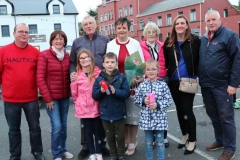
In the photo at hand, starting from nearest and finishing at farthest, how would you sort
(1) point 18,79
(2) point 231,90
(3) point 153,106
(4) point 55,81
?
(3) point 153,106, (2) point 231,90, (1) point 18,79, (4) point 55,81

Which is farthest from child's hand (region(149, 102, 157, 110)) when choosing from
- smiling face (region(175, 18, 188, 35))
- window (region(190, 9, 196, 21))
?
window (region(190, 9, 196, 21))

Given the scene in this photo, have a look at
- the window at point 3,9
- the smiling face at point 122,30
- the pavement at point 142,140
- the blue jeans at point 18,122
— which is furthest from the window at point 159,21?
the blue jeans at point 18,122

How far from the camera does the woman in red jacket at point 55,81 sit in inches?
148

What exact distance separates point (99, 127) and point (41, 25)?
3441 cm

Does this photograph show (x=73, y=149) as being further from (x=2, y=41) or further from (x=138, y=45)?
(x=2, y=41)

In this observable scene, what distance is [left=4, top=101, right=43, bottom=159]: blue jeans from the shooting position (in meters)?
3.85

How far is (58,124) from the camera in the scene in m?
3.95

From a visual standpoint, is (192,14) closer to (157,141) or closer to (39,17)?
(39,17)

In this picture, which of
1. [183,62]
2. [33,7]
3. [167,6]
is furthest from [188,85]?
[167,6]

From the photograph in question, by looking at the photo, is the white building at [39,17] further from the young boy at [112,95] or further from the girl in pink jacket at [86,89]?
the young boy at [112,95]

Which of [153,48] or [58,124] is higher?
[153,48]

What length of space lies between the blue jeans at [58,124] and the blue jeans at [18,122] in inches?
9.3

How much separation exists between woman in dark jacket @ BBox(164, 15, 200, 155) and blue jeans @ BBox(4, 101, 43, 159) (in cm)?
219

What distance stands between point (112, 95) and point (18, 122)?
5.03 feet
